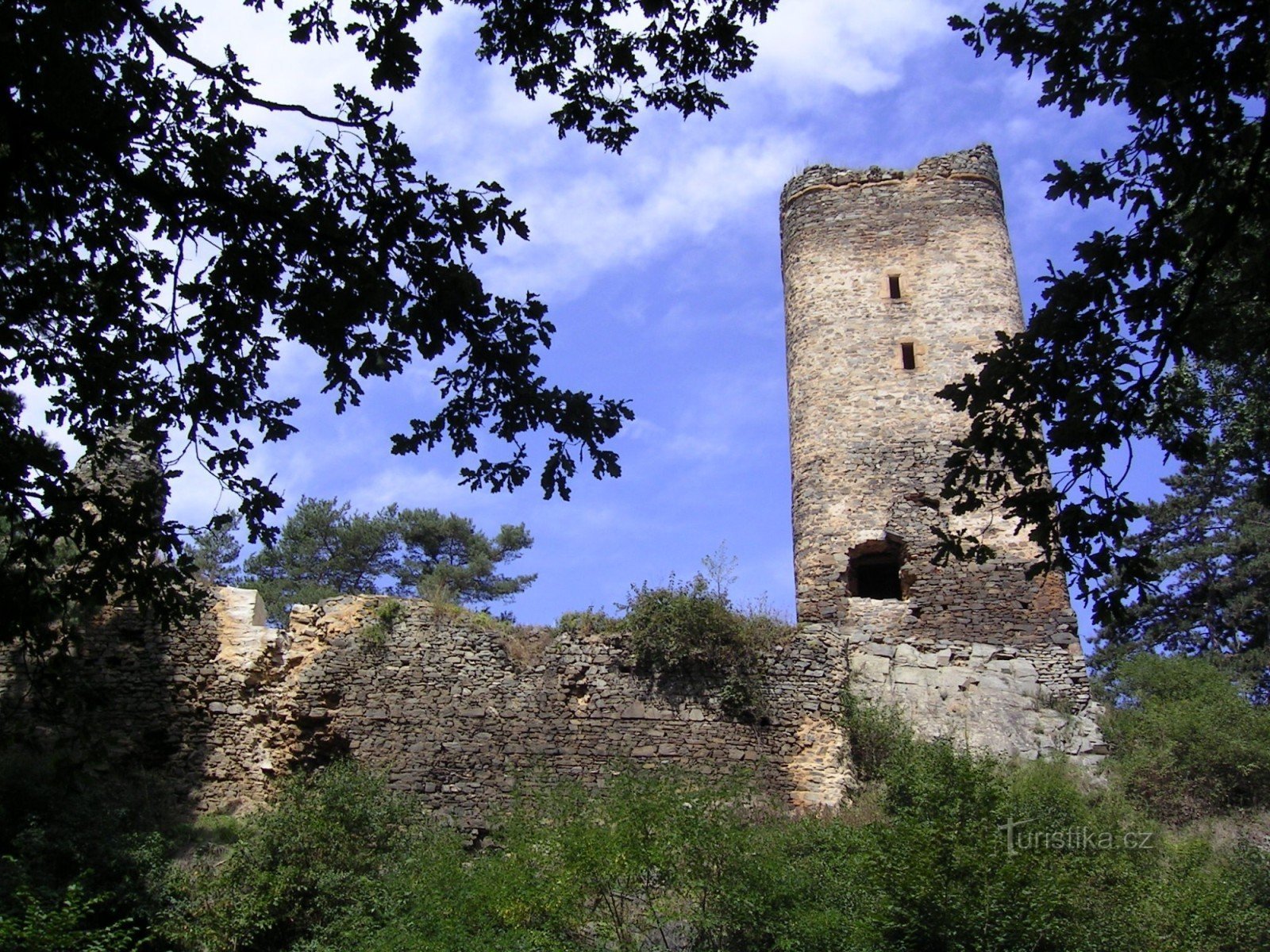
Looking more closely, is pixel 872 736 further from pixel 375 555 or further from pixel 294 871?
pixel 375 555

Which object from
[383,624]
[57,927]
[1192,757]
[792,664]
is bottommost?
[57,927]

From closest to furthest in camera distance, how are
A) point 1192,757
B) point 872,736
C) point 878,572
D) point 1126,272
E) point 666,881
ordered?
point 1126,272 < point 666,881 < point 1192,757 < point 872,736 < point 878,572

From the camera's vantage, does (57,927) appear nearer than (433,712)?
Yes

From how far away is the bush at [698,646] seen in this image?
50.7 feet

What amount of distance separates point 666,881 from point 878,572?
29.0ft

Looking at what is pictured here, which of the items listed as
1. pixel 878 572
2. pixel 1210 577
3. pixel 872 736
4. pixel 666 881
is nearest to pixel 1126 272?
pixel 666 881

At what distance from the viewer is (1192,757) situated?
1486 cm

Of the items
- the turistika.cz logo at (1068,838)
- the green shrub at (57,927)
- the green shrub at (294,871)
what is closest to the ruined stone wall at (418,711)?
the green shrub at (294,871)

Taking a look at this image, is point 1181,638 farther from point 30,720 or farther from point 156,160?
point 156,160

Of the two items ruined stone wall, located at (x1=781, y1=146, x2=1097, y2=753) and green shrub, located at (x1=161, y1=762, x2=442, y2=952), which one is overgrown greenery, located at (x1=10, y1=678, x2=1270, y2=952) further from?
ruined stone wall, located at (x1=781, y1=146, x2=1097, y2=753)

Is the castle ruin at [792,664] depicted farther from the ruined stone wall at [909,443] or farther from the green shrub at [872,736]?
the green shrub at [872,736]

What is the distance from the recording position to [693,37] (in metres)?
8.18

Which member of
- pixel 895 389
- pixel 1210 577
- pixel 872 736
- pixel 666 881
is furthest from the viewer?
pixel 1210 577

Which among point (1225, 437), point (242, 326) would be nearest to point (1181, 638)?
point (1225, 437)
